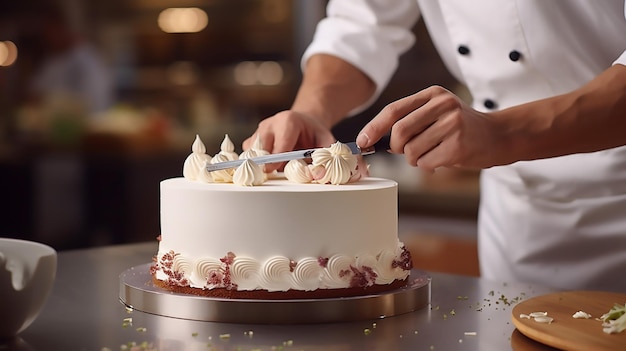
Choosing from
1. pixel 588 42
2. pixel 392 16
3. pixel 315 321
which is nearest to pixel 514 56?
pixel 588 42

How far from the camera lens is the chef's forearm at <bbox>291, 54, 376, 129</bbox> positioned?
195 cm

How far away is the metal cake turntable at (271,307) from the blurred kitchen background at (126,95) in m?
2.77

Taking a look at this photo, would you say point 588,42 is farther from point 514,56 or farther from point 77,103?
point 77,103

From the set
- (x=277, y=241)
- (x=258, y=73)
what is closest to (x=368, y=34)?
(x=277, y=241)

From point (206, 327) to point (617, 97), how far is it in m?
0.70

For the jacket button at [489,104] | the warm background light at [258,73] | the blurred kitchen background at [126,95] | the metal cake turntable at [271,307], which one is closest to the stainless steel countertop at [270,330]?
the metal cake turntable at [271,307]

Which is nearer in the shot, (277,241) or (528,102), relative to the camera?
(277,241)

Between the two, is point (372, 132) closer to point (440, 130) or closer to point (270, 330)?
point (440, 130)

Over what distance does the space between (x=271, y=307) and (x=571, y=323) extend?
1.35 ft

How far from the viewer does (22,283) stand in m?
1.23

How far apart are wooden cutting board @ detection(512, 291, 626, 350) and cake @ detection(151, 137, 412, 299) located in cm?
23

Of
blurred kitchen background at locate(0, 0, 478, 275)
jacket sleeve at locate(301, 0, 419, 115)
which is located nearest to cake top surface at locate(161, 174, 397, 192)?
jacket sleeve at locate(301, 0, 419, 115)

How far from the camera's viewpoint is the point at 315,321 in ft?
4.43

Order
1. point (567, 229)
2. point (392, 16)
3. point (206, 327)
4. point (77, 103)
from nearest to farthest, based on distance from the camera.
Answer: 1. point (206, 327)
2. point (567, 229)
3. point (392, 16)
4. point (77, 103)
